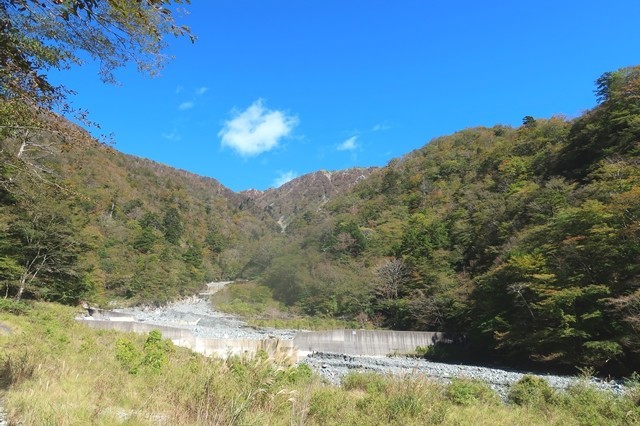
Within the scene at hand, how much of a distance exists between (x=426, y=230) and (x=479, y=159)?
25.0m

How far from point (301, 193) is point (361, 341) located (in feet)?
488

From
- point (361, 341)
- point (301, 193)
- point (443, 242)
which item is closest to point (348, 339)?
point (361, 341)

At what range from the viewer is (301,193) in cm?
17262

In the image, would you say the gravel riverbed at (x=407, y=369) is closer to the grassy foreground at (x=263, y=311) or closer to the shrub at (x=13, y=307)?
the grassy foreground at (x=263, y=311)

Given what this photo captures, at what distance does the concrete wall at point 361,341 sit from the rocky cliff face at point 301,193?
4352 inches

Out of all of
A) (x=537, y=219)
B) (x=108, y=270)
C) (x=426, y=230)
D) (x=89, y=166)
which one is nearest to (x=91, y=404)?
(x=537, y=219)

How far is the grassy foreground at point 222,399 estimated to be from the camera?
385 cm

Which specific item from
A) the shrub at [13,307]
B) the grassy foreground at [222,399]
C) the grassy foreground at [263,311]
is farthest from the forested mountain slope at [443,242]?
the shrub at [13,307]

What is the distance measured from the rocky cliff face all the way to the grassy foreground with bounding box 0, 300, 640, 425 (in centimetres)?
12747

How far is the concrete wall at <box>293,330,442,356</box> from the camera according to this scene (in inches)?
950

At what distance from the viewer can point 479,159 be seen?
60281 mm

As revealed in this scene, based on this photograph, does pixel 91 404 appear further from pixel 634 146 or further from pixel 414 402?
pixel 634 146

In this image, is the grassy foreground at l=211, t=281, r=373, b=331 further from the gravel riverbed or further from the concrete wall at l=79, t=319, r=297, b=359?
the concrete wall at l=79, t=319, r=297, b=359

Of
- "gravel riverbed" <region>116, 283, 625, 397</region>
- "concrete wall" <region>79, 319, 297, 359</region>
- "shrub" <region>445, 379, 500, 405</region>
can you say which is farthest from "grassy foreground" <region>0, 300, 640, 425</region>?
"concrete wall" <region>79, 319, 297, 359</region>
